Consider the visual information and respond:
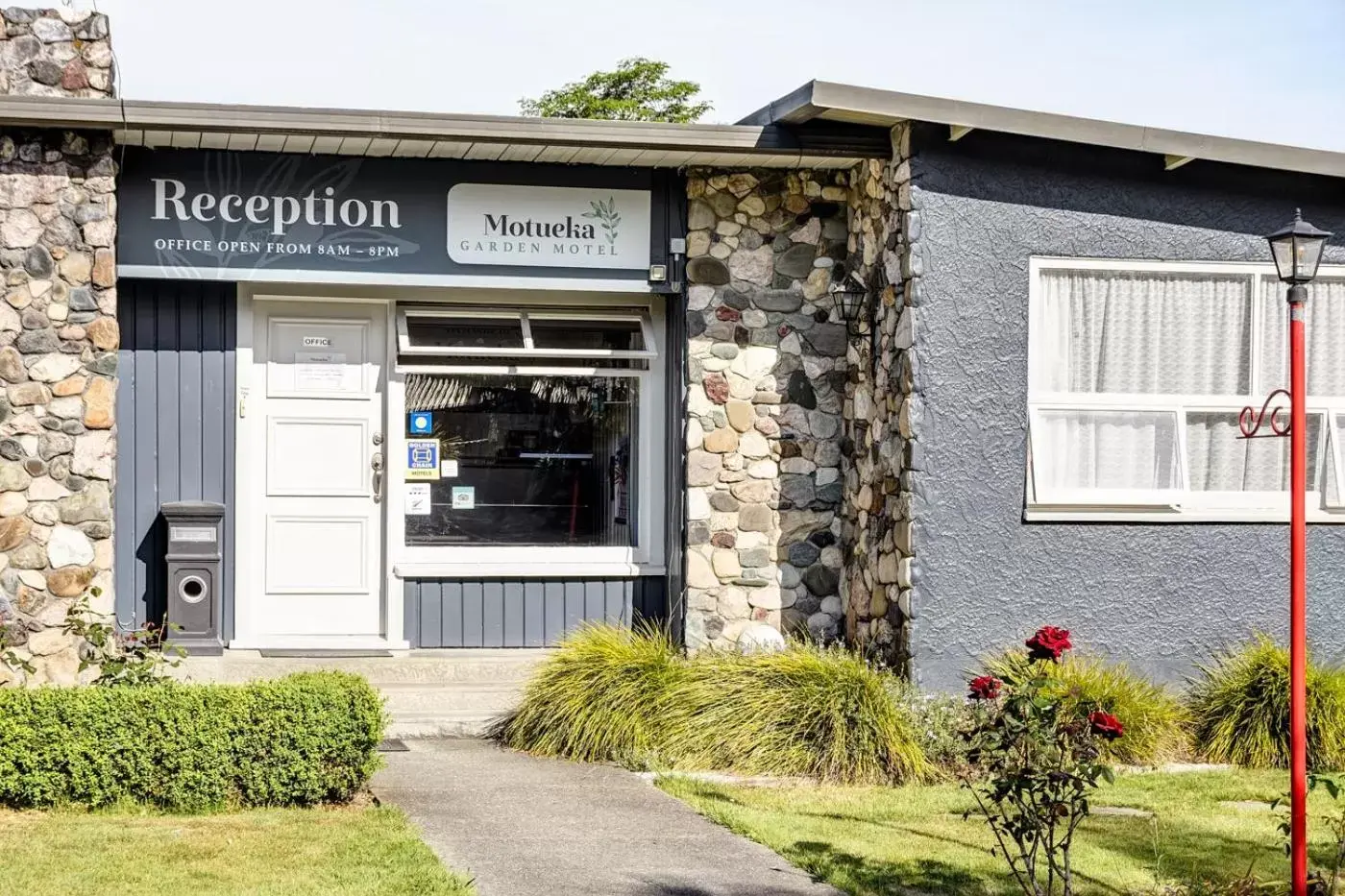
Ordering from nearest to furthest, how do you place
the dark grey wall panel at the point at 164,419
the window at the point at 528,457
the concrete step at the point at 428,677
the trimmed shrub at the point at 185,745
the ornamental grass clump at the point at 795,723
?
the trimmed shrub at the point at 185,745 < the ornamental grass clump at the point at 795,723 < the concrete step at the point at 428,677 < the dark grey wall panel at the point at 164,419 < the window at the point at 528,457

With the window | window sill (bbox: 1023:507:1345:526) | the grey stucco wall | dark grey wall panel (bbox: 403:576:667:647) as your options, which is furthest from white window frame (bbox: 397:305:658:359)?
window sill (bbox: 1023:507:1345:526)

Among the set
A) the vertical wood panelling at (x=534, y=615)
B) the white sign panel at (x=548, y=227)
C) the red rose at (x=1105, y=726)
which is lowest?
the vertical wood panelling at (x=534, y=615)

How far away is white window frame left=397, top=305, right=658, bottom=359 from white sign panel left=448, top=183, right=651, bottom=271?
560 mm

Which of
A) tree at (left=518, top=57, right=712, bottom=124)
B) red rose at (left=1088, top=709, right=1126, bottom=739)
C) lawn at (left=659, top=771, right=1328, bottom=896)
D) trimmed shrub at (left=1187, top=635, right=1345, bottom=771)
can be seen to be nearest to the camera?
red rose at (left=1088, top=709, right=1126, bottom=739)

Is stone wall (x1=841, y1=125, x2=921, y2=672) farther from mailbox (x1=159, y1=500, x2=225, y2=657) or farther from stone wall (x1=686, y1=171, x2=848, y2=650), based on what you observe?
mailbox (x1=159, y1=500, x2=225, y2=657)

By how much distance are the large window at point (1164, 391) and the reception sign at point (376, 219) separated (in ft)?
8.76

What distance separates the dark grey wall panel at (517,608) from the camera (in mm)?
10203

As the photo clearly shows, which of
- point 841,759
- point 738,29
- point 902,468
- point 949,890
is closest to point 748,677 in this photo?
point 841,759

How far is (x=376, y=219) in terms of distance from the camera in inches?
380

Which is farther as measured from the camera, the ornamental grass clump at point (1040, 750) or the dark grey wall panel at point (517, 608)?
the dark grey wall panel at point (517, 608)

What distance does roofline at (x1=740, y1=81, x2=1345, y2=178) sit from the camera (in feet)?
28.2

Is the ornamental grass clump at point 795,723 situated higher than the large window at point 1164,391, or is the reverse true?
the large window at point 1164,391

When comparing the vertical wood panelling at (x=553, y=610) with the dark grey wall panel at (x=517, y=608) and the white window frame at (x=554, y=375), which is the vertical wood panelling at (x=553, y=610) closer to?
the dark grey wall panel at (x=517, y=608)

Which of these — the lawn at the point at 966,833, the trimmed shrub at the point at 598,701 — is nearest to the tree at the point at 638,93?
the trimmed shrub at the point at 598,701
